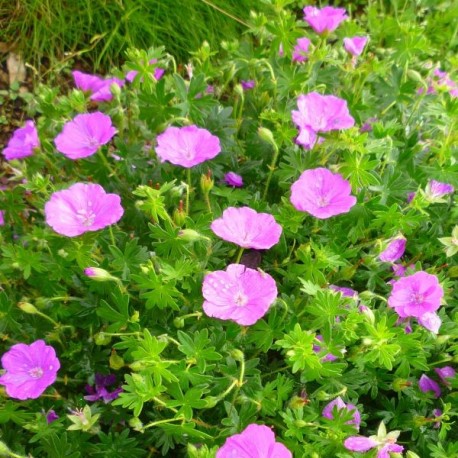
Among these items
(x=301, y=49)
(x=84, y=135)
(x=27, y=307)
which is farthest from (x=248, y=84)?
(x=27, y=307)

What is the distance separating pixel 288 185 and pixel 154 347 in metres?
0.76

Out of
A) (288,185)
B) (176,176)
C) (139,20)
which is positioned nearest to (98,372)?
(176,176)

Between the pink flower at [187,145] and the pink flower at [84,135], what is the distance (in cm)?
20

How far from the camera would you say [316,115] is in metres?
2.07

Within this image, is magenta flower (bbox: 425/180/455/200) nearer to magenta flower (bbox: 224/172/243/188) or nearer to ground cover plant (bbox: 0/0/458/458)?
ground cover plant (bbox: 0/0/458/458)

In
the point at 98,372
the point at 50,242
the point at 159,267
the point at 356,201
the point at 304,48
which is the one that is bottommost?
the point at 98,372

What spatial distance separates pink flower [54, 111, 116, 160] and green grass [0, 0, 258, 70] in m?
1.35

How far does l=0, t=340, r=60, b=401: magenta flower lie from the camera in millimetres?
1758

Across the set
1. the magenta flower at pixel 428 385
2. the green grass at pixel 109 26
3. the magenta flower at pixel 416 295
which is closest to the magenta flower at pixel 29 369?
the magenta flower at pixel 416 295

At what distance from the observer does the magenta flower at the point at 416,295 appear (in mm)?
1744

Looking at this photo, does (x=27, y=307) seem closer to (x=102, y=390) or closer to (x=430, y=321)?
(x=102, y=390)

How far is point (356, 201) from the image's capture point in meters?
1.88

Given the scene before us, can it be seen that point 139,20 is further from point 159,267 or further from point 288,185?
point 159,267

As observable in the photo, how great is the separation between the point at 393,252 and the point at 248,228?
50cm
